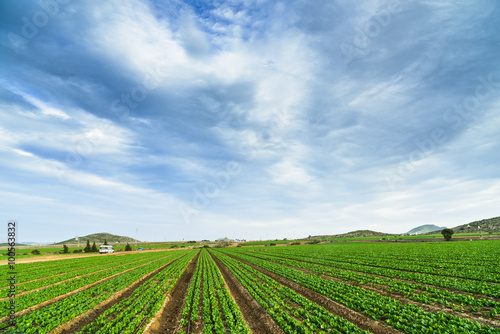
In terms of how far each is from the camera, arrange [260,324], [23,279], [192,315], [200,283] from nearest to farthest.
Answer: [260,324] → [192,315] → [200,283] → [23,279]

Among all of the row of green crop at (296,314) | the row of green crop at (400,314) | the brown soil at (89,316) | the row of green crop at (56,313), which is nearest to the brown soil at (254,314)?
the row of green crop at (296,314)

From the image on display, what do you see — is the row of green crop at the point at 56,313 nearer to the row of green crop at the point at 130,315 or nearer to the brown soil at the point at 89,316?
→ the brown soil at the point at 89,316

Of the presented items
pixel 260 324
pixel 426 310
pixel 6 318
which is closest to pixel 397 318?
pixel 426 310

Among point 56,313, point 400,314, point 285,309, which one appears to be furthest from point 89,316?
point 400,314

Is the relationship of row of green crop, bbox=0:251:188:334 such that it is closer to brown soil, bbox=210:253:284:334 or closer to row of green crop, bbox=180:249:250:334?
row of green crop, bbox=180:249:250:334

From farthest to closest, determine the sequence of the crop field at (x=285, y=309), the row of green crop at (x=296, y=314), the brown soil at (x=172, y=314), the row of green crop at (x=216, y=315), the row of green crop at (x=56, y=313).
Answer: the brown soil at (x=172, y=314)
the row of green crop at (x=56, y=313)
the row of green crop at (x=216, y=315)
the crop field at (x=285, y=309)
the row of green crop at (x=296, y=314)

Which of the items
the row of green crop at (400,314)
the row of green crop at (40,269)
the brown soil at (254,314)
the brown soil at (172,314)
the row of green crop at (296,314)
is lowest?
the brown soil at (172,314)

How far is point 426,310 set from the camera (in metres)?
15.4

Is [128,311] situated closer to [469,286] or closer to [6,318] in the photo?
[6,318]

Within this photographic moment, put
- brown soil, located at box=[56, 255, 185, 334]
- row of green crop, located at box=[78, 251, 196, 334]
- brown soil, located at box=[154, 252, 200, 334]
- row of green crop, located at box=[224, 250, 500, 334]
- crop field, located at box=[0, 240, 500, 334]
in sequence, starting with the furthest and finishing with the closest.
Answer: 1. brown soil, located at box=[154, 252, 200, 334]
2. brown soil, located at box=[56, 255, 185, 334]
3. row of green crop, located at box=[78, 251, 196, 334]
4. crop field, located at box=[0, 240, 500, 334]
5. row of green crop, located at box=[224, 250, 500, 334]

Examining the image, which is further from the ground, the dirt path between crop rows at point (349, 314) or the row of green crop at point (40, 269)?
the dirt path between crop rows at point (349, 314)

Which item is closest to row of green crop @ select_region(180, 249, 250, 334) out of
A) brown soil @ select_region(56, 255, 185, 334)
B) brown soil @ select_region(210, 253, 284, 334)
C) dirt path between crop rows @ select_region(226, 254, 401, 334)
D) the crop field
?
the crop field

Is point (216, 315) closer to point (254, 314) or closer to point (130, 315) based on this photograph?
point (254, 314)

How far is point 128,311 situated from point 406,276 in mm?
28820
